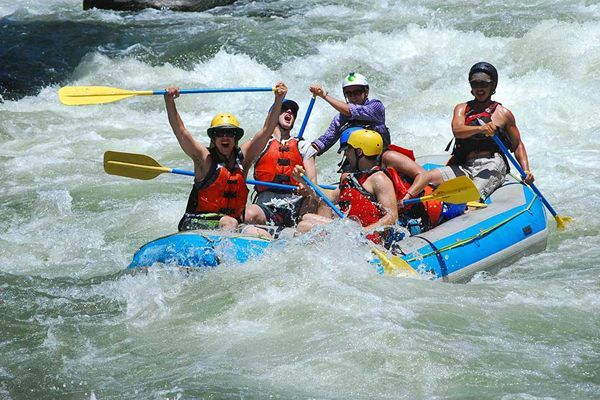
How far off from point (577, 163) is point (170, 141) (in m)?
4.58

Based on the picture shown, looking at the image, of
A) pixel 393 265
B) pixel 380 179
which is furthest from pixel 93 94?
pixel 393 265

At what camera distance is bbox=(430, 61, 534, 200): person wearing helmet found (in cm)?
731

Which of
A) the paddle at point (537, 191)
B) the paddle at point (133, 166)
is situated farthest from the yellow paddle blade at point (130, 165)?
the paddle at point (537, 191)

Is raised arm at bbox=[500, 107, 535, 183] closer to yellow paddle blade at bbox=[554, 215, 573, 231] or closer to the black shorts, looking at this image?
yellow paddle blade at bbox=[554, 215, 573, 231]

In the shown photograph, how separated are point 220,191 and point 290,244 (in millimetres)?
629

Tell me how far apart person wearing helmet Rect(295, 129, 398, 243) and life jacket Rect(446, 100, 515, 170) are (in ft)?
4.50

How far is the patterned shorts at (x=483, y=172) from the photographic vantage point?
734 cm

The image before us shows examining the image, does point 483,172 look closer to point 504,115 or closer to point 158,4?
point 504,115

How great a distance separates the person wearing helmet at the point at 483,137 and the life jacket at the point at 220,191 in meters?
1.57

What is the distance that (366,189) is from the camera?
630cm

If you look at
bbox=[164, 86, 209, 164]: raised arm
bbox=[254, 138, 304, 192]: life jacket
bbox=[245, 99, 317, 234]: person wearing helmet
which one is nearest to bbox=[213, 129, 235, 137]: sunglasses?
bbox=[164, 86, 209, 164]: raised arm

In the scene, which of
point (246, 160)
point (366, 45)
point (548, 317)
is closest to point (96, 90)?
point (246, 160)

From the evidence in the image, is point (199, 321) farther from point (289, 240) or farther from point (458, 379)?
point (458, 379)

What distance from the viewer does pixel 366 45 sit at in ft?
45.7
